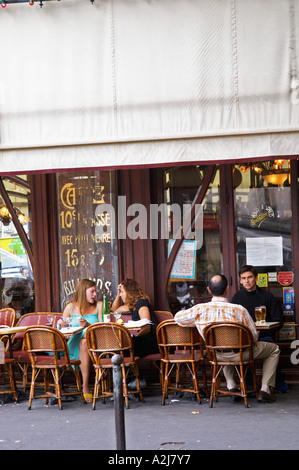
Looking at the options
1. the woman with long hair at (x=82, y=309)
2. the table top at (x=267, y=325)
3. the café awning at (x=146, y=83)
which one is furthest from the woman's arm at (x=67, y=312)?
the table top at (x=267, y=325)

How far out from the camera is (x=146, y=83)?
8.83m

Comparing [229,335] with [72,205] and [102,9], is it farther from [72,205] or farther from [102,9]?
[102,9]

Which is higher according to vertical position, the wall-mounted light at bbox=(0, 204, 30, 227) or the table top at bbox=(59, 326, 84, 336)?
the wall-mounted light at bbox=(0, 204, 30, 227)

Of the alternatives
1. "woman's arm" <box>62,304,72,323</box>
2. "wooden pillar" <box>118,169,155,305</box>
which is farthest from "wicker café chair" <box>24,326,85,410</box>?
"wooden pillar" <box>118,169,155,305</box>

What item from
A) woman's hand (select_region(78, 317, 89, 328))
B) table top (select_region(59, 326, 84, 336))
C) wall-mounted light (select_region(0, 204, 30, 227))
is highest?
wall-mounted light (select_region(0, 204, 30, 227))

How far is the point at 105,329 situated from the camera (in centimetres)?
907

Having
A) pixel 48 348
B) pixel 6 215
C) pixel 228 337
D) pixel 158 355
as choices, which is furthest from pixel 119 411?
pixel 6 215

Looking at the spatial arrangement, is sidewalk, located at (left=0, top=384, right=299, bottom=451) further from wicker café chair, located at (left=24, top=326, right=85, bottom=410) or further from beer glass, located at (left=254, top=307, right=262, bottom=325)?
beer glass, located at (left=254, top=307, right=262, bottom=325)

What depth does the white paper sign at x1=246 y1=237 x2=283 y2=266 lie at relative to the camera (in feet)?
33.6

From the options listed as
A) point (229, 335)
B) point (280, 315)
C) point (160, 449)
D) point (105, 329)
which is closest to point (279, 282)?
point (280, 315)

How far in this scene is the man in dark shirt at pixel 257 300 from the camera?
31.2ft

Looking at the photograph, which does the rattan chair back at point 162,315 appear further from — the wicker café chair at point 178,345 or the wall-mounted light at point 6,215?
the wall-mounted light at point 6,215

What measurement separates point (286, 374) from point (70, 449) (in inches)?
150

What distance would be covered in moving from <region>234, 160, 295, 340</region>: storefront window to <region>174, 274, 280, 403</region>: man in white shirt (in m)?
1.23
